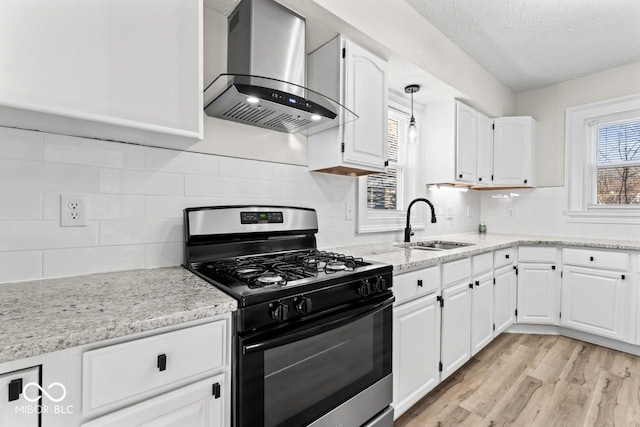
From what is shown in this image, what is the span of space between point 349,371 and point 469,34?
8.77 ft

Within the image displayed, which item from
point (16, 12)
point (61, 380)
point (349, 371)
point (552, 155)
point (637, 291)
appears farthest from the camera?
point (552, 155)

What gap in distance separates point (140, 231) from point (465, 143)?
281 centimetres

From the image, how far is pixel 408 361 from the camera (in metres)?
1.70

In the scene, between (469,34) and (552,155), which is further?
(552,155)

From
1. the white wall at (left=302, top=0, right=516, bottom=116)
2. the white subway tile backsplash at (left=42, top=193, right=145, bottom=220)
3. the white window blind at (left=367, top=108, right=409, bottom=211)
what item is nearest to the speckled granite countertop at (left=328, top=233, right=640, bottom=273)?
the white window blind at (left=367, top=108, right=409, bottom=211)

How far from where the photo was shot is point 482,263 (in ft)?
7.81

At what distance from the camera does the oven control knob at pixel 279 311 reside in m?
1.01

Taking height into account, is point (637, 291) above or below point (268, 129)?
below

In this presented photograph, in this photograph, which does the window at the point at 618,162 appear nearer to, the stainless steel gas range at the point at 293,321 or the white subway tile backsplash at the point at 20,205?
the stainless steel gas range at the point at 293,321

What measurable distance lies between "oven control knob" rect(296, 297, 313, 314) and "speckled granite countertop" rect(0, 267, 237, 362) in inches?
9.1

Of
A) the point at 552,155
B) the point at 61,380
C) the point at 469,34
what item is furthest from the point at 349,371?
the point at 552,155

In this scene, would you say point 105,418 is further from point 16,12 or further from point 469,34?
point 469,34

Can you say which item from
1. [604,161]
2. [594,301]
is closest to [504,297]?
[594,301]

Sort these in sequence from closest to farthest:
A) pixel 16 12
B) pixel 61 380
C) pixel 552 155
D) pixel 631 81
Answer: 1. pixel 61 380
2. pixel 16 12
3. pixel 631 81
4. pixel 552 155
